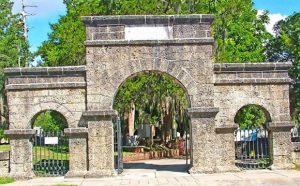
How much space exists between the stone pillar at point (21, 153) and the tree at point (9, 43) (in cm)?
1793

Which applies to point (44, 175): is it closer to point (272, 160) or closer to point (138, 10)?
point (272, 160)

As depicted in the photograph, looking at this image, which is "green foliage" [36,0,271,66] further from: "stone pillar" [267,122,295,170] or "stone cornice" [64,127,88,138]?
"stone cornice" [64,127,88,138]

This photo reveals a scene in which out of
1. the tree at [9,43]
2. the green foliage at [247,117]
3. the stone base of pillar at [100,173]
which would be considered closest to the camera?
the stone base of pillar at [100,173]

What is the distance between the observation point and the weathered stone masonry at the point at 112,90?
531 inches

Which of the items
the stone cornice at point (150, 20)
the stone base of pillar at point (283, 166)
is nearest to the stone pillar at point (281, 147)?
the stone base of pillar at point (283, 166)

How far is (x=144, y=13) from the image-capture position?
20.8 metres

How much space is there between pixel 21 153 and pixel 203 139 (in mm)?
5516

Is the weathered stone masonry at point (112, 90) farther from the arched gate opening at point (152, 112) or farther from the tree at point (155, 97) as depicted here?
the tree at point (155, 97)

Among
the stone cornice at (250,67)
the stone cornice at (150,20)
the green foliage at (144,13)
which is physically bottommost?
the stone cornice at (250,67)

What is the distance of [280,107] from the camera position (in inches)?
555

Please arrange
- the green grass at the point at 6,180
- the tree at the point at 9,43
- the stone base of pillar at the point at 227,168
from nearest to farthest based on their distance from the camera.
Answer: the green grass at the point at 6,180, the stone base of pillar at the point at 227,168, the tree at the point at 9,43

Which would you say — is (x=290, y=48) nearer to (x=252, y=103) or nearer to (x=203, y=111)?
(x=252, y=103)

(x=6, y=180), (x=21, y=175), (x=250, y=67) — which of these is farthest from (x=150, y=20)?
(x=6, y=180)

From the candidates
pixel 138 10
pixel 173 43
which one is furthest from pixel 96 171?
pixel 138 10
